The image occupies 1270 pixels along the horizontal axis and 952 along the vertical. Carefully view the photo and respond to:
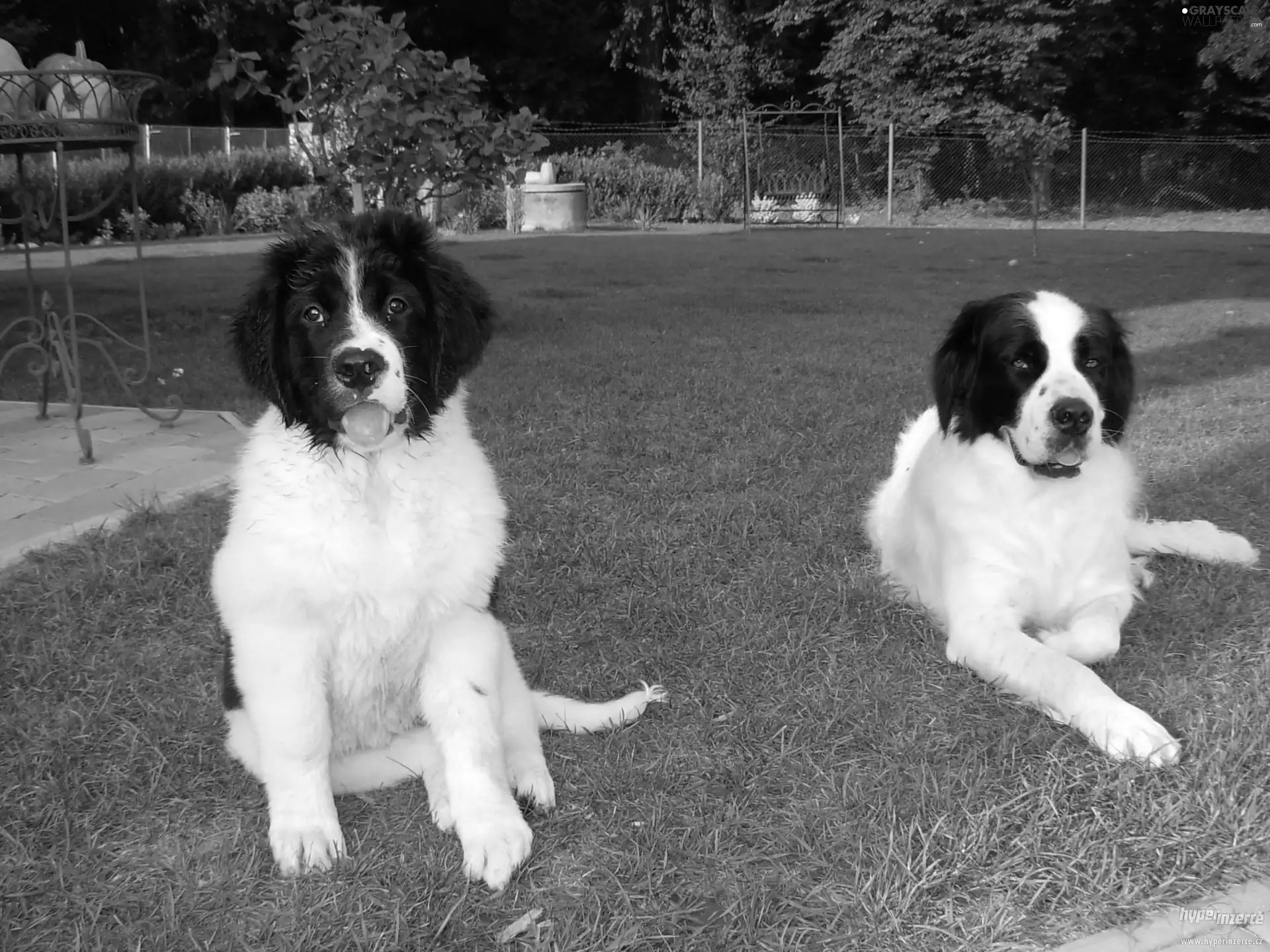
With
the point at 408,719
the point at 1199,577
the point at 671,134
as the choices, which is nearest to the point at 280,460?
the point at 408,719

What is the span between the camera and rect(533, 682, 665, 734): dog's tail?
2.81m

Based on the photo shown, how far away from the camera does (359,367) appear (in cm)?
234

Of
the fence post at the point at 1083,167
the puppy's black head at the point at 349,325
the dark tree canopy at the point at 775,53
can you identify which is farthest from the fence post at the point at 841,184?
the puppy's black head at the point at 349,325

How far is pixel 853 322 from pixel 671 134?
2202cm

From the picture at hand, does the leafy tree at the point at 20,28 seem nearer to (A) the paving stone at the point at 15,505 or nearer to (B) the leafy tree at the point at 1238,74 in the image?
(A) the paving stone at the point at 15,505

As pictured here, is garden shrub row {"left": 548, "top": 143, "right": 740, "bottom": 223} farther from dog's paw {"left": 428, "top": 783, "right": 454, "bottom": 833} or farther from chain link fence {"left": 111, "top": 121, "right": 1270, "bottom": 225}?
dog's paw {"left": 428, "top": 783, "right": 454, "bottom": 833}

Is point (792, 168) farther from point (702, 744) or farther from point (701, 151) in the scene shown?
point (702, 744)

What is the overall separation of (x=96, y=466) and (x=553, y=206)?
1907 centimetres

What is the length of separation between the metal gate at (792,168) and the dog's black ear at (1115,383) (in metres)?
22.8

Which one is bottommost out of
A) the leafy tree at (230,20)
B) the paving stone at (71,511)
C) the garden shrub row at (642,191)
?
the paving stone at (71,511)

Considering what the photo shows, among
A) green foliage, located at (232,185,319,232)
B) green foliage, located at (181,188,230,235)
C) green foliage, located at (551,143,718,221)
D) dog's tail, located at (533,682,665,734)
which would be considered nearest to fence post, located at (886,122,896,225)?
green foliage, located at (551,143,718,221)

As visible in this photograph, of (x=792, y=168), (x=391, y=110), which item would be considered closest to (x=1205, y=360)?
(x=391, y=110)

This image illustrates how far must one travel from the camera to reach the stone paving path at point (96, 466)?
13.9 feet

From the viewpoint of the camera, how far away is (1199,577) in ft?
12.4
